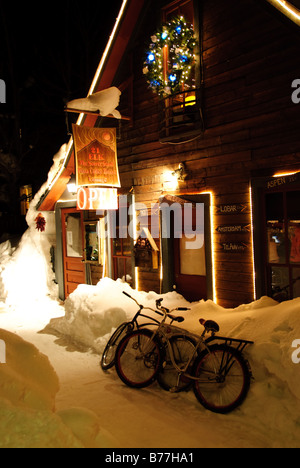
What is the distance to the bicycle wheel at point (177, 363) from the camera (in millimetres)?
5480

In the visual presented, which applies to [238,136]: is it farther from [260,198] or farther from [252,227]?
[252,227]

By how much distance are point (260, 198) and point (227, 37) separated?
3.52m

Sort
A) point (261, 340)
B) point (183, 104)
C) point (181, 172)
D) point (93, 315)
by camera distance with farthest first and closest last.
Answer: point (181, 172)
point (183, 104)
point (93, 315)
point (261, 340)

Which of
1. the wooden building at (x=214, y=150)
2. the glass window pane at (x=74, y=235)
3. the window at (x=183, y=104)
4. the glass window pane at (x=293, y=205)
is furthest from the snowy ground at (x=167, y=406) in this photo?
the glass window pane at (x=74, y=235)

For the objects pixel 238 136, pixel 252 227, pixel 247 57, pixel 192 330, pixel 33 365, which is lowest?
pixel 192 330

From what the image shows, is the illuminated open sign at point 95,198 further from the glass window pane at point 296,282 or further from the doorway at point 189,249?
the glass window pane at point 296,282

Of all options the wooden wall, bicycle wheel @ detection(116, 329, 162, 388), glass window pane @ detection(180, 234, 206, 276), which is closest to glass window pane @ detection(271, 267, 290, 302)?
the wooden wall

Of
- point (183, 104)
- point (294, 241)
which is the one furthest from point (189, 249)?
point (183, 104)

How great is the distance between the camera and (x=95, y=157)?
879 centimetres

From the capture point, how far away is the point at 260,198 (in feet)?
23.4

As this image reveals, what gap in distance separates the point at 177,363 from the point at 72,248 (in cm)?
763

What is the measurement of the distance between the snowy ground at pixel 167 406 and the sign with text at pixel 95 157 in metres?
A: 3.33

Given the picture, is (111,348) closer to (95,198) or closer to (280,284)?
(280,284)
